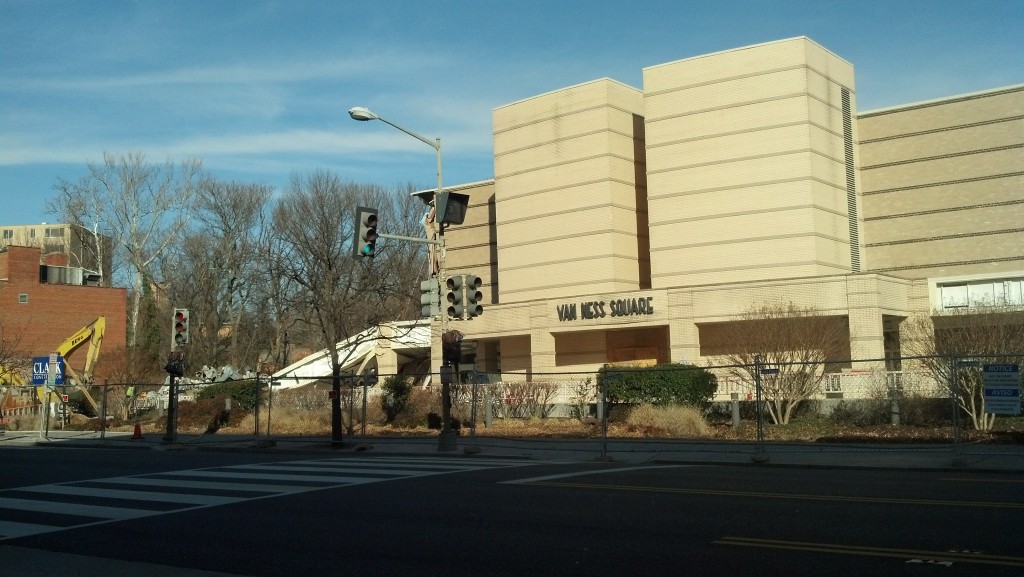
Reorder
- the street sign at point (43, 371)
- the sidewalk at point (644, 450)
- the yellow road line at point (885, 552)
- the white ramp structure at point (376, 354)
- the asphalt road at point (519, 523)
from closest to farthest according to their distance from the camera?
1. the yellow road line at point (885, 552)
2. the asphalt road at point (519, 523)
3. the sidewalk at point (644, 450)
4. the street sign at point (43, 371)
5. the white ramp structure at point (376, 354)

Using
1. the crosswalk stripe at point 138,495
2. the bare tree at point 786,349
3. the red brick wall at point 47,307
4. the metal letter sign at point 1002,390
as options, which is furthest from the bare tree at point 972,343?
the red brick wall at point 47,307

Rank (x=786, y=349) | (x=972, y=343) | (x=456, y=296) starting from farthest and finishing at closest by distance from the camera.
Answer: (x=786, y=349) → (x=972, y=343) → (x=456, y=296)

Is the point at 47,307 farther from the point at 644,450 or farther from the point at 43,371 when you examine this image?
the point at 644,450

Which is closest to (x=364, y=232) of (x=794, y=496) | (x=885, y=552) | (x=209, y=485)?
(x=209, y=485)

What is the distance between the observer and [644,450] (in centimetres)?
2236

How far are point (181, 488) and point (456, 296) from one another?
9415mm

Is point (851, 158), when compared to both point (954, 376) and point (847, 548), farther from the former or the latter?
point (847, 548)

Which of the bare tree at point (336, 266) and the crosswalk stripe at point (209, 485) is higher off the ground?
the bare tree at point (336, 266)

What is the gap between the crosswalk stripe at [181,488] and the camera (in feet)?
41.1

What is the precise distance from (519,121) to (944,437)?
32094 millimetres

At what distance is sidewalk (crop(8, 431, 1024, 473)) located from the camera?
1800cm

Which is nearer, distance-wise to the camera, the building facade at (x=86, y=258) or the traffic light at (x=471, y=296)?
the traffic light at (x=471, y=296)

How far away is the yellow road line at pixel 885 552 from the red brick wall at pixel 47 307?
5964cm

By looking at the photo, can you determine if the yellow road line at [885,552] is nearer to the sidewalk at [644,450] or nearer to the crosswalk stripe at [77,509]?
the crosswalk stripe at [77,509]
